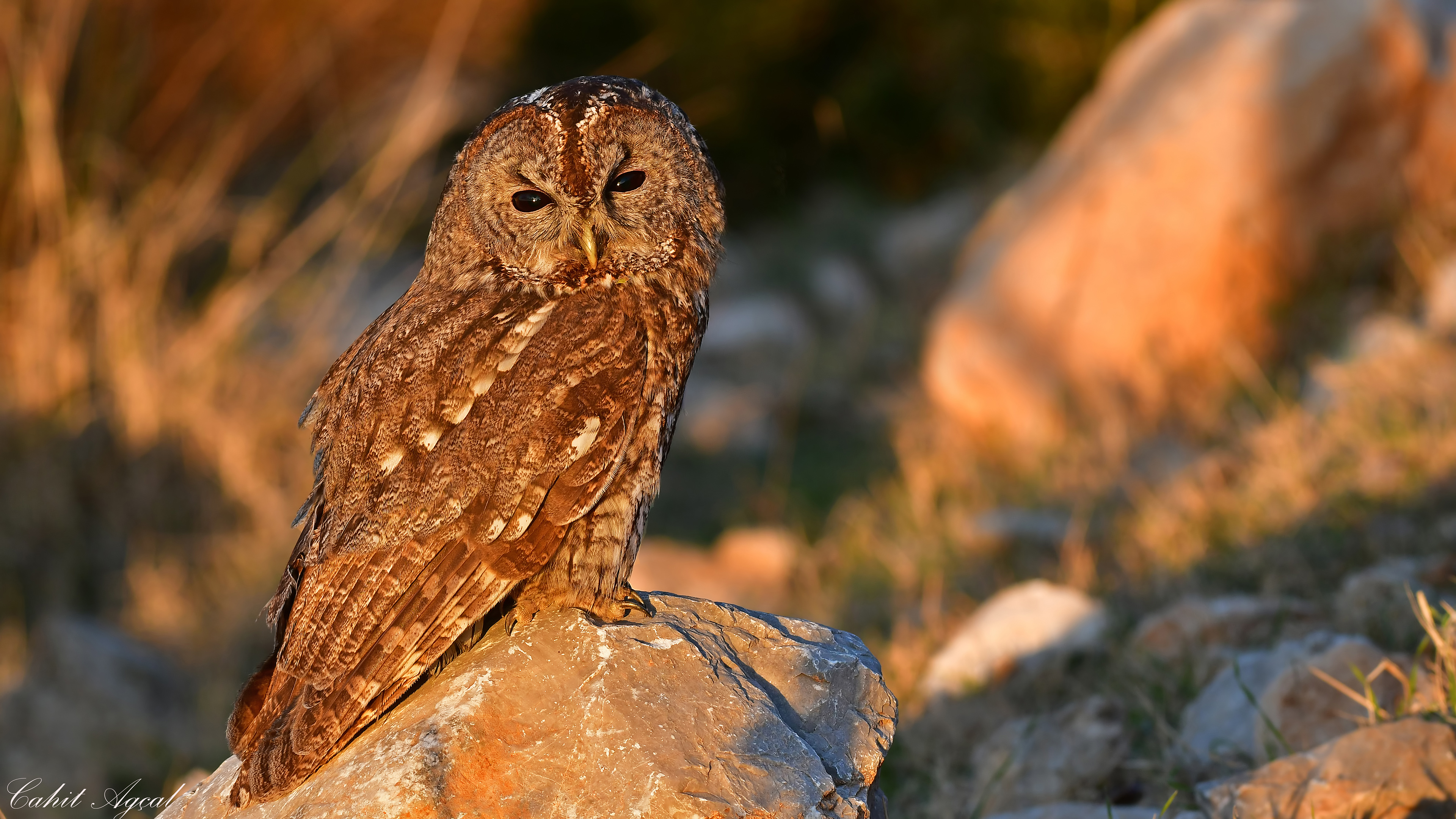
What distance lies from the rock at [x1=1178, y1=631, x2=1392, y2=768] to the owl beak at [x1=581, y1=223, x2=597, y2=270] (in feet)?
5.54

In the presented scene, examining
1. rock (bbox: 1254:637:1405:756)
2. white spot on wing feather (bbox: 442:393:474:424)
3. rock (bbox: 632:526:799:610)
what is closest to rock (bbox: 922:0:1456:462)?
rock (bbox: 632:526:799:610)

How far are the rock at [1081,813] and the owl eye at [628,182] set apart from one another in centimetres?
158

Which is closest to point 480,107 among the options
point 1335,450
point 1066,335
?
point 1066,335

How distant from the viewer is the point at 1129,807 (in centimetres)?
277

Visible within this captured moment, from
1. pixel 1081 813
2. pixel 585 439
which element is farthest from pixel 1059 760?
pixel 585 439

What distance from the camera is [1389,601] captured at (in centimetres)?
333

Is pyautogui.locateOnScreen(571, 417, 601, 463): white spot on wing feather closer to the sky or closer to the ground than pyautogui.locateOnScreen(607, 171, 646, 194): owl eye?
closer to the ground

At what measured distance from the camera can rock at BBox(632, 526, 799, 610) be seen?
5.42 metres

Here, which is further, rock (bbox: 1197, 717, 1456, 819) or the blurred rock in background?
the blurred rock in background

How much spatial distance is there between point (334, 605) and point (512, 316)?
656mm

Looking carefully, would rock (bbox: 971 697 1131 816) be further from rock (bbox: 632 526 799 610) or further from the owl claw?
rock (bbox: 632 526 799 610)

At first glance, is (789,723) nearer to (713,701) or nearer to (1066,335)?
(713,701)

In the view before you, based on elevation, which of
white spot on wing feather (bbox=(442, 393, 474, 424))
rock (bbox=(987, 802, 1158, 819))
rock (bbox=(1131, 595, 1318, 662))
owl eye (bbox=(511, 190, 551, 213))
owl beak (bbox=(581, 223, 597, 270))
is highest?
owl eye (bbox=(511, 190, 551, 213))

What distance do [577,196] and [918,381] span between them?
5.91m
